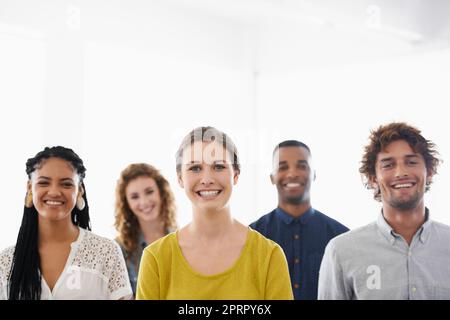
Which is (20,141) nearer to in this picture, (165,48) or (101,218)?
(101,218)

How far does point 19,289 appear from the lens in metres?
1.42

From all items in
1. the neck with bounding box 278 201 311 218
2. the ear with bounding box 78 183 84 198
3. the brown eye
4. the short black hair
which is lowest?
the neck with bounding box 278 201 311 218

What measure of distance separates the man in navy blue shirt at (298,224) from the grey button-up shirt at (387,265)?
0.13 ft

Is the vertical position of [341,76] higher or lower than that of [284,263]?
higher

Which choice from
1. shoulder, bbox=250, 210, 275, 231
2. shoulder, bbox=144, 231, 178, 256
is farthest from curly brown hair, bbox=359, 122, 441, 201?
shoulder, bbox=144, 231, 178, 256

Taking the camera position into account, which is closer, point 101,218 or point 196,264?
point 196,264

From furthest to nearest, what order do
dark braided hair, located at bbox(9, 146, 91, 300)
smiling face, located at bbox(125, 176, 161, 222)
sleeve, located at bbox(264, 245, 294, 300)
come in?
smiling face, located at bbox(125, 176, 161, 222) → dark braided hair, located at bbox(9, 146, 91, 300) → sleeve, located at bbox(264, 245, 294, 300)

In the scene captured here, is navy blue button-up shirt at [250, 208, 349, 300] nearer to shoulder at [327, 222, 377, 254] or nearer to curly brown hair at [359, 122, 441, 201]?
shoulder at [327, 222, 377, 254]

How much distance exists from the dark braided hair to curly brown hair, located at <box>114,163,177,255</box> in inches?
4.6

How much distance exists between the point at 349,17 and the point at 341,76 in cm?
17

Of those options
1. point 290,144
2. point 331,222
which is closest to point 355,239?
point 331,222

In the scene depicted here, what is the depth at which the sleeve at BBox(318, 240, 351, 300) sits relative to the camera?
1430 mm

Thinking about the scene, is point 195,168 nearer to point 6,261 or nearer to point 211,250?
point 211,250
